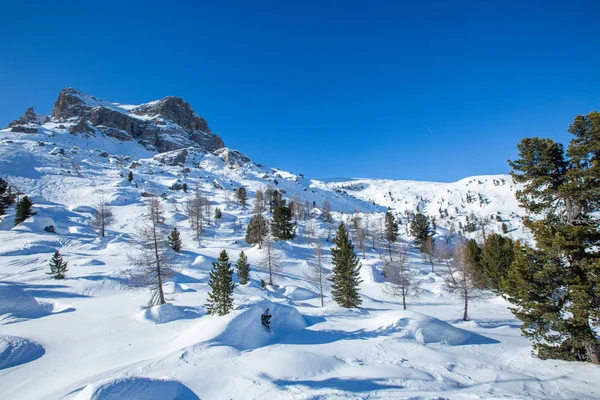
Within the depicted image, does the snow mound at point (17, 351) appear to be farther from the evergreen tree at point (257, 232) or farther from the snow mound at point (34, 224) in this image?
the snow mound at point (34, 224)

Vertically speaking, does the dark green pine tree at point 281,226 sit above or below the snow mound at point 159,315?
above

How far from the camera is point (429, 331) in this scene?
15.0 m

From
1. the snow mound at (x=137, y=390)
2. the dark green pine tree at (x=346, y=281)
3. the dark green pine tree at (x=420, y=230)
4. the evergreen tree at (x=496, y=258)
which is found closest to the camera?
the snow mound at (x=137, y=390)

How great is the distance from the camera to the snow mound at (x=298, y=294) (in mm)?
32438

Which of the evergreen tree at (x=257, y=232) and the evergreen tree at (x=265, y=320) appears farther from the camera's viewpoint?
the evergreen tree at (x=257, y=232)

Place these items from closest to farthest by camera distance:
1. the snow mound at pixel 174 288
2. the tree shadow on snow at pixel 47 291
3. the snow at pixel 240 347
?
1. the snow at pixel 240 347
2. the tree shadow on snow at pixel 47 291
3. the snow mound at pixel 174 288

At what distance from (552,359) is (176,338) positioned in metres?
18.9

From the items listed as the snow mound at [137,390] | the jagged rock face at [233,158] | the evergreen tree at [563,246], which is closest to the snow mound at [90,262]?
the snow mound at [137,390]

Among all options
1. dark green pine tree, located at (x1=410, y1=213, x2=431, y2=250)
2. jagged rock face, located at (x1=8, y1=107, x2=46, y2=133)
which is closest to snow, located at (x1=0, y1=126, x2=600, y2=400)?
dark green pine tree, located at (x1=410, y1=213, x2=431, y2=250)

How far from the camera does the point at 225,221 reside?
2766 inches

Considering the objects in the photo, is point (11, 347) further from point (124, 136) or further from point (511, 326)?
point (124, 136)

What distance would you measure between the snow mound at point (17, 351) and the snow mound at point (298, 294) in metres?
22.6

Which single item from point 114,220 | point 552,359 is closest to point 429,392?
point 552,359

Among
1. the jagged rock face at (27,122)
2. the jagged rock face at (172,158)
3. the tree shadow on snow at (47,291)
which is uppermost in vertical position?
the jagged rock face at (27,122)
